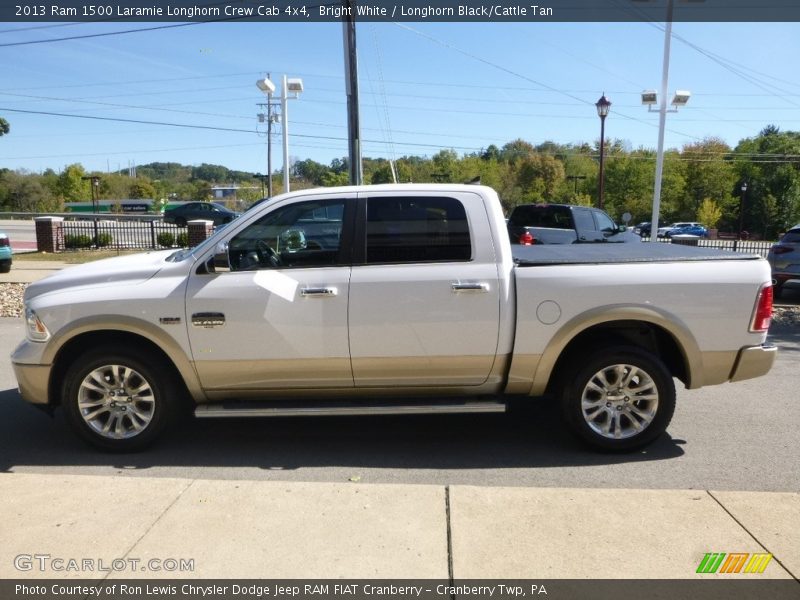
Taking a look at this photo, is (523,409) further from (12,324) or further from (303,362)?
(12,324)

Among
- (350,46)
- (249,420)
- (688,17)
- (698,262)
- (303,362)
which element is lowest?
(249,420)

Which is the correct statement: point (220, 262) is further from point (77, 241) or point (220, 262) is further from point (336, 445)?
point (77, 241)

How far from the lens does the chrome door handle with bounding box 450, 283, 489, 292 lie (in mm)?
4359

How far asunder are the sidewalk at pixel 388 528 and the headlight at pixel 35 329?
0.99 meters

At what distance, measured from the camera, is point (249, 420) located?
543 cm

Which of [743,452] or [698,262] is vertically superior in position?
[698,262]

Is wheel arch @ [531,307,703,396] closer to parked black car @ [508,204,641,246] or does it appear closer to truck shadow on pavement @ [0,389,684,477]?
truck shadow on pavement @ [0,389,684,477]

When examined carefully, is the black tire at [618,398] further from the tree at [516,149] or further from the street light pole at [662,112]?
the tree at [516,149]

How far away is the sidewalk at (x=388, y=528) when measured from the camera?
310 cm

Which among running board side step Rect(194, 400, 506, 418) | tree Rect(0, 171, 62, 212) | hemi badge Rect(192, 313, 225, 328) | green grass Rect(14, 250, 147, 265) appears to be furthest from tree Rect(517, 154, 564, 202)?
hemi badge Rect(192, 313, 225, 328)

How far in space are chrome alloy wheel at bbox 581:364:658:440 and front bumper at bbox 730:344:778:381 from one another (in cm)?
65

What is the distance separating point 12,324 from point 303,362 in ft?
24.4

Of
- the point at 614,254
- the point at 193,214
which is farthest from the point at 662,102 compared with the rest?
the point at 193,214
